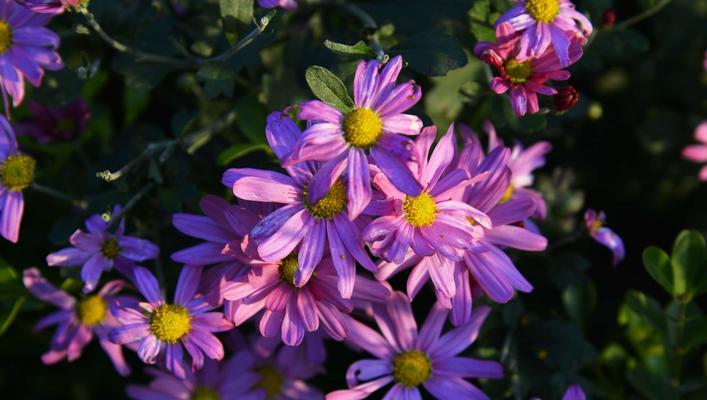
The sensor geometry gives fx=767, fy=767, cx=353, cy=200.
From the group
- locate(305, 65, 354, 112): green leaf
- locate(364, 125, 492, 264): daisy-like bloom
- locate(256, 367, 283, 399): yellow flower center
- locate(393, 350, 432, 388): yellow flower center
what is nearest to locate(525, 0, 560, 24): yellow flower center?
locate(364, 125, 492, 264): daisy-like bloom

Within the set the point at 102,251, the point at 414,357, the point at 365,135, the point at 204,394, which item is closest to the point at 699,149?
the point at 414,357

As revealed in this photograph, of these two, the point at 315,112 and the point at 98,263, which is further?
the point at 98,263

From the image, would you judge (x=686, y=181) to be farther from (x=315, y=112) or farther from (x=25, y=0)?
(x=25, y=0)

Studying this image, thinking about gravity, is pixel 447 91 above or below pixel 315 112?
below

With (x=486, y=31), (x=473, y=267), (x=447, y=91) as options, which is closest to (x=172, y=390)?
(x=473, y=267)

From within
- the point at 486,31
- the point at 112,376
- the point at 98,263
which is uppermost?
the point at 486,31

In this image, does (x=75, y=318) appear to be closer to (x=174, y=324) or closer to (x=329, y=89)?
(x=174, y=324)

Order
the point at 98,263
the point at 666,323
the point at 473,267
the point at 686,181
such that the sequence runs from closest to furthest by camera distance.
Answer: the point at 473,267 → the point at 98,263 → the point at 666,323 → the point at 686,181
